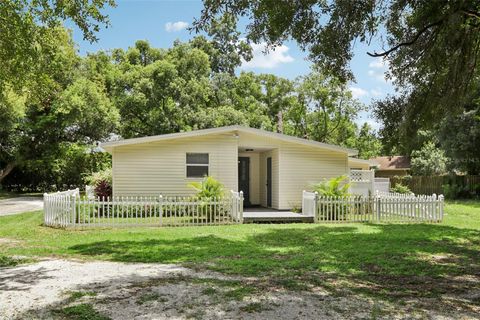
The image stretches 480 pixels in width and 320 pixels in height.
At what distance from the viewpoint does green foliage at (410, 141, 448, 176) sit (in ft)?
130

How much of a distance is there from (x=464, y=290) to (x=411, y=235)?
215 inches

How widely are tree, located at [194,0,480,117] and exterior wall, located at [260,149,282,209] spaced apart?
30.1ft

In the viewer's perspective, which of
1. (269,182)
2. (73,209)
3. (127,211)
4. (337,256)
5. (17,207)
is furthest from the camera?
(17,207)

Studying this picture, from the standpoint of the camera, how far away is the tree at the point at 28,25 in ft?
27.8

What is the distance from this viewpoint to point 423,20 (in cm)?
838

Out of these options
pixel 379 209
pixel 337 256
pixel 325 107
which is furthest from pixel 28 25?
pixel 325 107

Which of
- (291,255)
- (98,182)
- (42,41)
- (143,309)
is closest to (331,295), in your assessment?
(143,309)

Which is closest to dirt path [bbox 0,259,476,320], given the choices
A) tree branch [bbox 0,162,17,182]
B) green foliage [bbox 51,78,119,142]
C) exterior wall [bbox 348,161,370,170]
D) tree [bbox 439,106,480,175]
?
exterior wall [bbox 348,161,370,170]

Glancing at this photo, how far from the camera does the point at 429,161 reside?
39.7 metres

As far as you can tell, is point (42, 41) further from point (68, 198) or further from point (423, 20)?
point (423, 20)

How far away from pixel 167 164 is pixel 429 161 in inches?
1167

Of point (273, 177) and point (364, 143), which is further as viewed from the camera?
point (364, 143)

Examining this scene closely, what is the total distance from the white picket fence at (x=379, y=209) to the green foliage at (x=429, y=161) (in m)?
26.1

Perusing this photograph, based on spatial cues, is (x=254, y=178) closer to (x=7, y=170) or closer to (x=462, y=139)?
(x=462, y=139)
